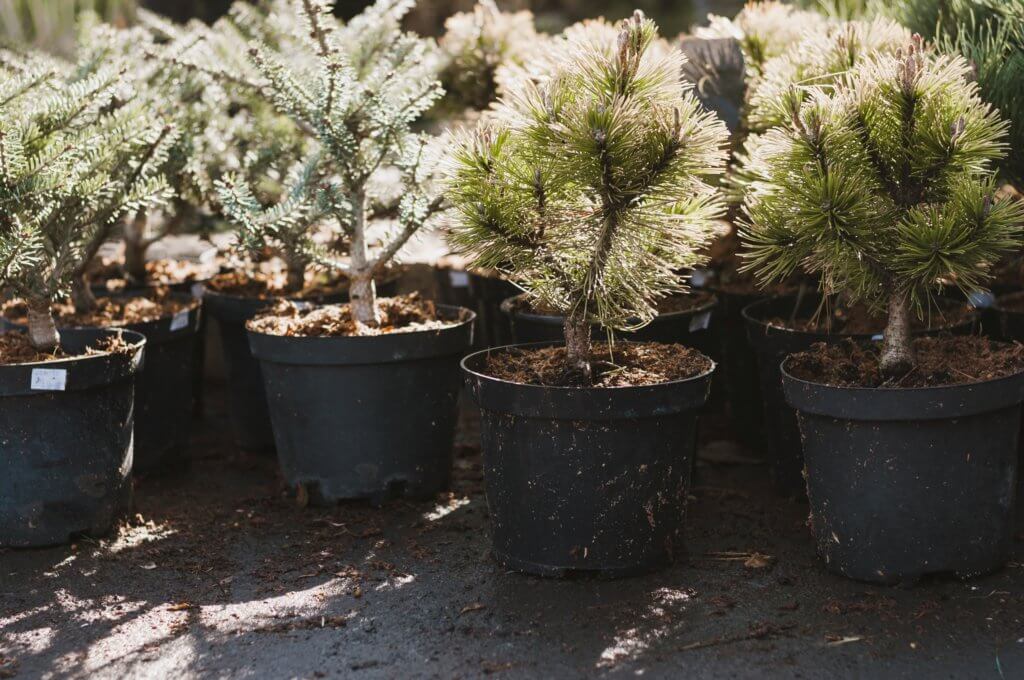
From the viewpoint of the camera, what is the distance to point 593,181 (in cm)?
249

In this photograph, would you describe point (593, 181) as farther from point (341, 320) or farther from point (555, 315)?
point (341, 320)

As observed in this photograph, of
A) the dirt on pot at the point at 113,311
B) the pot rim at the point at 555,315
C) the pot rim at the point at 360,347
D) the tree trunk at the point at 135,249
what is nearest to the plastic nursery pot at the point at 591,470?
the pot rim at the point at 360,347

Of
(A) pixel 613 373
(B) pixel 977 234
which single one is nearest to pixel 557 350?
(A) pixel 613 373

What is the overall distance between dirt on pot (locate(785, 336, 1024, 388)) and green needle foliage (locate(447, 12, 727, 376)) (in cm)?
38

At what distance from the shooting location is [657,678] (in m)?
2.19

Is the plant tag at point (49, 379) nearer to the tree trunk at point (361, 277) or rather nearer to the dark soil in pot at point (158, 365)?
the dark soil in pot at point (158, 365)

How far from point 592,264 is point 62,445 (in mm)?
1440

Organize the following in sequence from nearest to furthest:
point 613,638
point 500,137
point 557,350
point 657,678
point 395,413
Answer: point 657,678, point 613,638, point 500,137, point 557,350, point 395,413

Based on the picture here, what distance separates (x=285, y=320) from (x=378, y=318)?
0.88 ft

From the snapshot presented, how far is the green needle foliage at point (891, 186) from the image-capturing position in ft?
7.80

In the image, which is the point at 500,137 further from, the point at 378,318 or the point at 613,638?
the point at 613,638

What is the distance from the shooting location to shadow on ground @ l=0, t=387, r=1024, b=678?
2264 mm

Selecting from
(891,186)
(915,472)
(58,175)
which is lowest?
(915,472)

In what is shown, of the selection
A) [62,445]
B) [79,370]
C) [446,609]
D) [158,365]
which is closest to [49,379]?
[79,370]
